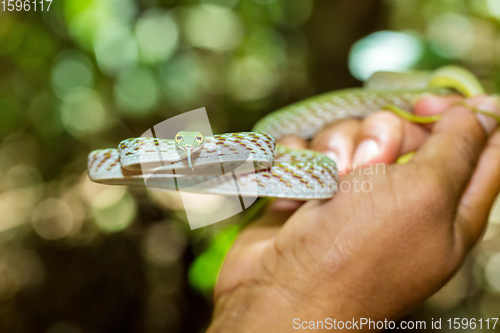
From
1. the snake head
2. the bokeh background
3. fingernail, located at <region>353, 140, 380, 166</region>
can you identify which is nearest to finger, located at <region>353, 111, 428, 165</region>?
fingernail, located at <region>353, 140, 380, 166</region>

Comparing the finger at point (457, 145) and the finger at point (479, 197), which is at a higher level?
the finger at point (457, 145)

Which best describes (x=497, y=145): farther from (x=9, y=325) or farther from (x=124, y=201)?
(x=9, y=325)

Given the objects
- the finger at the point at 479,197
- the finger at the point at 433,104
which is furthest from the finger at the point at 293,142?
the finger at the point at 479,197

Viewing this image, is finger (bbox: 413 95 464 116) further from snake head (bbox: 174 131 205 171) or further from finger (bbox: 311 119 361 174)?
snake head (bbox: 174 131 205 171)

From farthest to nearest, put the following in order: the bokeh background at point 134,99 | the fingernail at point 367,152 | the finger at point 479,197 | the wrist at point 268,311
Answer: the bokeh background at point 134,99
the fingernail at point 367,152
the finger at point 479,197
the wrist at point 268,311

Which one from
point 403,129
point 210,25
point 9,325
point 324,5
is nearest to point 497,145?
point 403,129

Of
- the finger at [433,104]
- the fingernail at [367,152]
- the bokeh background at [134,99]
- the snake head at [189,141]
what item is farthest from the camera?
the bokeh background at [134,99]

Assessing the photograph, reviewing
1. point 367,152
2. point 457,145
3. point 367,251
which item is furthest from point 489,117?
point 367,251

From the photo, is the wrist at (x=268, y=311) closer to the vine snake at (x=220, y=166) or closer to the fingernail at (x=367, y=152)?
the vine snake at (x=220, y=166)
